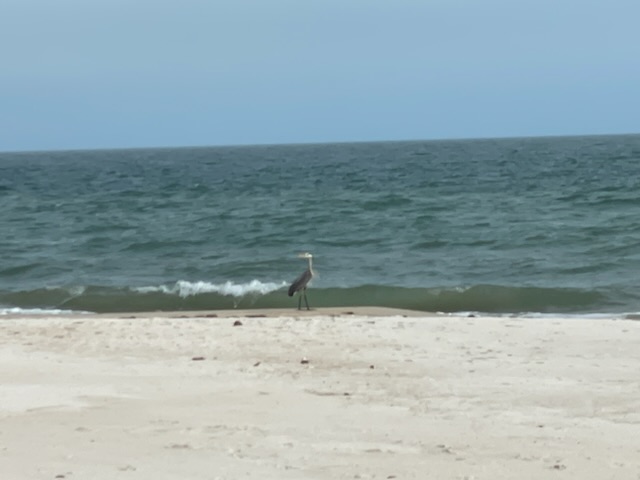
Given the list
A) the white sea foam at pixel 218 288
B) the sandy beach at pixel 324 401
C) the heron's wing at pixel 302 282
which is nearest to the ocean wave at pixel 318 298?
the white sea foam at pixel 218 288

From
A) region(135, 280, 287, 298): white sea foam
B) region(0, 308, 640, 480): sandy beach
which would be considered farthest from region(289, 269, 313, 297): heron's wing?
region(0, 308, 640, 480): sandy beach

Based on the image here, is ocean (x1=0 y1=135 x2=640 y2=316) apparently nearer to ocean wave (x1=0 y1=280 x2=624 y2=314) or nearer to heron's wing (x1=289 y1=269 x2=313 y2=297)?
ocean wave (x1=0 y1=280 x2=624 y2=314)

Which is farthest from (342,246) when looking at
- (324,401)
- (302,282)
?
(324,401)

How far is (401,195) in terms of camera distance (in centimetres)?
3356

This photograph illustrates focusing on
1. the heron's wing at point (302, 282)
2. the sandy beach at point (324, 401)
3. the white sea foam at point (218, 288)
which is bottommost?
the white sea foam at point (218, 288)

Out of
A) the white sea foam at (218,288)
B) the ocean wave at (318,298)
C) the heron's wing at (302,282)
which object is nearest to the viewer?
the heron's wing at (302,282)

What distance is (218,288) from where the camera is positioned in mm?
18656

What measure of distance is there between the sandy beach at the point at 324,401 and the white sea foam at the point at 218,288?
240 inches

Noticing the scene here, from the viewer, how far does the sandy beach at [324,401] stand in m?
6.46

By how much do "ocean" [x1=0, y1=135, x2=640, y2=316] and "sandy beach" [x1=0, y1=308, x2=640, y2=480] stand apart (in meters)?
Result: 5.37

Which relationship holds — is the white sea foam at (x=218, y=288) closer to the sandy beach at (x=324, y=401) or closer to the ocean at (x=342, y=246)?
the ocean at (x=342, y=246)

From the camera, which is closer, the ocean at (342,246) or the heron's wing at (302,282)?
A: the heron's wing at (302,282)

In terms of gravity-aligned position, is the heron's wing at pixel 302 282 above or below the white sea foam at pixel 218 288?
above

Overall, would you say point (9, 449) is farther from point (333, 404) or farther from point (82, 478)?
point (333, 404)
